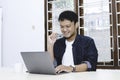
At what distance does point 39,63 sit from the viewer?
1.63 meters

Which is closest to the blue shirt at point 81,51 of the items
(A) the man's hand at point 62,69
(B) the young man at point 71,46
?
(B) the young man at point 71,46

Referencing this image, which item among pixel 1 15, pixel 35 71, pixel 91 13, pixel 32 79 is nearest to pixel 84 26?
pixel 91 13

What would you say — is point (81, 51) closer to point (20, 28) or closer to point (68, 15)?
point (68, 15)

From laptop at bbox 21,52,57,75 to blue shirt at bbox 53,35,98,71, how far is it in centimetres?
54

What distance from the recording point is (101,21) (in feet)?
12.3

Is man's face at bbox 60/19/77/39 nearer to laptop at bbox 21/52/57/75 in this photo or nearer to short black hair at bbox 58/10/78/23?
short black hair at bbox 58/10/78/23

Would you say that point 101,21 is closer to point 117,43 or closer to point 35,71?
point 117,43

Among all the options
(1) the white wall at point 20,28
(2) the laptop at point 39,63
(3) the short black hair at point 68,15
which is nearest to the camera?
(2) the laptop at point 39,63

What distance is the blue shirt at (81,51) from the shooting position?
81.6 inches

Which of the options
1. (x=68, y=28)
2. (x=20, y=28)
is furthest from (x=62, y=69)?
(x=20, y=28)

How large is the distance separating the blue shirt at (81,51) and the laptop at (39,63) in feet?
1.76

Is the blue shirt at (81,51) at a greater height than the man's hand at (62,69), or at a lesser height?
greater

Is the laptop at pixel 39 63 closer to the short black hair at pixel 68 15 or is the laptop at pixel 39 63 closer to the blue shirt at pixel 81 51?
the blue shirt at pixel 81 51

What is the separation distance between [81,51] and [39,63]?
0.68 m
